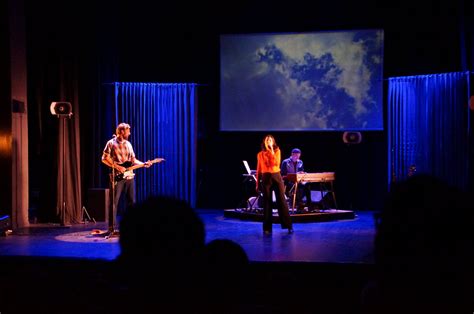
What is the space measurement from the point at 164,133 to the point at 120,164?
4857 millimetres

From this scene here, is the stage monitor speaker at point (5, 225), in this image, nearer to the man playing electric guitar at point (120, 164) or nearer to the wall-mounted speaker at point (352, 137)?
the man playing electric guitar at point (120, 164)

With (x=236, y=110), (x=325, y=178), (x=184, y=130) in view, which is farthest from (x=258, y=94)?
(x=325, y=178)

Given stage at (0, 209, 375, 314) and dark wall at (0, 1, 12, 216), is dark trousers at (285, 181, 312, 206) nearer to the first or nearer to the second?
stage at (0, 209, 375, 314)

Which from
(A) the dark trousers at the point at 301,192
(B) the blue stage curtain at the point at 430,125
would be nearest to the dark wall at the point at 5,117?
(A) the dark trousers at the point at 301,192

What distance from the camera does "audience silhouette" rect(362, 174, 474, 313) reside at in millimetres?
1493

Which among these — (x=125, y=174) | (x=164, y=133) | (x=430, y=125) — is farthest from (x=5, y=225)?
(x=430, y=125)

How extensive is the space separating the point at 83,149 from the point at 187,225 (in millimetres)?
10229

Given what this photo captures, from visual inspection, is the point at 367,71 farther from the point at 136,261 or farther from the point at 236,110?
the point at 136,261

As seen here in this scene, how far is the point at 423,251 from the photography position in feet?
5.01

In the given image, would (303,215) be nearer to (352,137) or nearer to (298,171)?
(298,171)

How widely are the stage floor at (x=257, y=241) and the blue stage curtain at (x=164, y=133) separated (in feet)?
7.54

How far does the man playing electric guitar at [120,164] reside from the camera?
7809 mm

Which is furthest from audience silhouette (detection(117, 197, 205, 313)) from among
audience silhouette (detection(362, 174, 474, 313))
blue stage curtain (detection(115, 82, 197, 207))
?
blue stage curtain (detection(115, 82, 197, 207))

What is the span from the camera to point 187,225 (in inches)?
57.1
